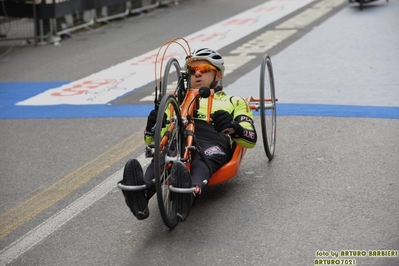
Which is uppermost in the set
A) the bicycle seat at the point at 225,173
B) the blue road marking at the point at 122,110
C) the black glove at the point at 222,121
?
the black glove at the point at 222,121

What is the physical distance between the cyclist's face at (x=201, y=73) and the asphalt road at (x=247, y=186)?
860 millimetres

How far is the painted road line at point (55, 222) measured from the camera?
5691mm

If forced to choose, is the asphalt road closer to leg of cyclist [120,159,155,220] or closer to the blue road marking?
the blue road marking

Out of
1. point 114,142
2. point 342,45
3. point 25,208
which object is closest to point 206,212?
point 25,208

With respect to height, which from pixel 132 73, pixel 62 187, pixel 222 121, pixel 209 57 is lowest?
pixel 132 73

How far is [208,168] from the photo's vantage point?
20.4 ft

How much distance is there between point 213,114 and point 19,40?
1061 cm

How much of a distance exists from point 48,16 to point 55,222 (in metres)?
10.3

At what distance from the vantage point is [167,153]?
6.02m

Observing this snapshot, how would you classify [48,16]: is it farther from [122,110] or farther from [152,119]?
[152,119]

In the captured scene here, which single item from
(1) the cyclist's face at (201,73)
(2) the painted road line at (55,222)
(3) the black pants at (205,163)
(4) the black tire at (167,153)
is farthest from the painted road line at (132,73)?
(4) the black tire at (167,153)

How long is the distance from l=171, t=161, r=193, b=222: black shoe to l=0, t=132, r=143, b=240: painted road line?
1.29 metres

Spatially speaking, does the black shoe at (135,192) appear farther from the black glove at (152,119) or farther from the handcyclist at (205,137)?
the black glove at (152,119)

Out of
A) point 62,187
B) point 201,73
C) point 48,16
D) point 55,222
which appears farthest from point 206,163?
point 48,16
